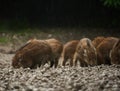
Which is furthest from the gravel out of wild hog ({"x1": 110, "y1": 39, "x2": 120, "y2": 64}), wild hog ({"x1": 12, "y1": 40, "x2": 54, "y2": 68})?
wild hog ({"x1": 110, "y1": 39, "x2": 120, "y2": 64})

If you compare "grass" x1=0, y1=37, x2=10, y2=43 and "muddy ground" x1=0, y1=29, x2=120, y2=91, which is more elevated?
"grass" x1=0, y1=37, x2=10, y2=43

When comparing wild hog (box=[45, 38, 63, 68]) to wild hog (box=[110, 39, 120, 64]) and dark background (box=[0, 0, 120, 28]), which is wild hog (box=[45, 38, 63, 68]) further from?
dark background (box=[0, 0, 120, 28])

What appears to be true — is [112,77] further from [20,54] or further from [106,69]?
[20,54]

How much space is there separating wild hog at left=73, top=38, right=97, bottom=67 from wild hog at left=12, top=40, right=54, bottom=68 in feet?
2.70

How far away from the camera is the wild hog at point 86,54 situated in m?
11.3

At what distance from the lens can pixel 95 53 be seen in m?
11.4

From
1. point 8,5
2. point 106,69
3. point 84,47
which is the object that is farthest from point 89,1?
point 106,69

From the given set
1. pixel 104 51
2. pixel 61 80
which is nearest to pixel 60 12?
pixel 104 51

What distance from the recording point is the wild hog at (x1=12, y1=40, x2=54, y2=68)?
10961 mm

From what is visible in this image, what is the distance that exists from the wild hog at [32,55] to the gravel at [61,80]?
3.38ft

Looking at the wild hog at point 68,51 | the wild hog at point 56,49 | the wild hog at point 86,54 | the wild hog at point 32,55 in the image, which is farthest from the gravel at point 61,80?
the wild hog at point 68,51

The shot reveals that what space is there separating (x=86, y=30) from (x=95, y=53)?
34.3 feet

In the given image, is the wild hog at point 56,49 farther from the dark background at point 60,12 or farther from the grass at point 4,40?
the dark background at point 60,12

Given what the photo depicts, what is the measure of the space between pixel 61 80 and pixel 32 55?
103 inches
